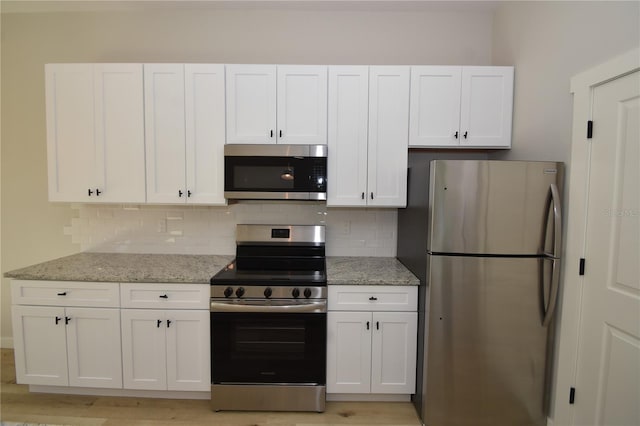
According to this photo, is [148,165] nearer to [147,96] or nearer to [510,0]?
[147,96]

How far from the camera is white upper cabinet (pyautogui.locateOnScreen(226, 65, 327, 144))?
2.36m

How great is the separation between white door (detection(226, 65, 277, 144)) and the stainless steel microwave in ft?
0.39

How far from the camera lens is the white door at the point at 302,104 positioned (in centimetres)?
236

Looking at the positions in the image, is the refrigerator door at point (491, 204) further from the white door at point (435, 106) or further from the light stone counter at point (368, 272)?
the white door at point (435, 106)

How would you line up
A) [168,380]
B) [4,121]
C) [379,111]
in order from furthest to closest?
[4,121] < [379,111] < [168,380]

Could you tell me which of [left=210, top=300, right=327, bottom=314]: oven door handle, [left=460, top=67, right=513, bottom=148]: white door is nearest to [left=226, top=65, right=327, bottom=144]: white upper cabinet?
[left=460, top=67, right=513, bottom=148]: white door

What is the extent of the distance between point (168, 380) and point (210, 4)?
3.00 meters

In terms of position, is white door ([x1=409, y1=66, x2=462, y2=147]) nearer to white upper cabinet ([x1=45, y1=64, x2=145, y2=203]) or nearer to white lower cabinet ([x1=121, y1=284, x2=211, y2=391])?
white lower cabinet ([x1=121, y1=284, x2=211, y2=391])

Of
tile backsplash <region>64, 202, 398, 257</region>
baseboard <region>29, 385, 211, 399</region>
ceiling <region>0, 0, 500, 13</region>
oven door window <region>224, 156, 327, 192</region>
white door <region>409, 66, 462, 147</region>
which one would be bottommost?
baseboard <region>29, 385, 211, 399</region>

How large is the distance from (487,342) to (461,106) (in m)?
1.68

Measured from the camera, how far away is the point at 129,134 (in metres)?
2.42

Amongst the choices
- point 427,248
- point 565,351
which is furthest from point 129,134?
point 565,351

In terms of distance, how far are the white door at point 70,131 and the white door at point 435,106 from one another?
2504 millimetres

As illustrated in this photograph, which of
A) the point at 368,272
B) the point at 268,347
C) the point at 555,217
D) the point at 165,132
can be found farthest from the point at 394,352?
the point at 165,132
